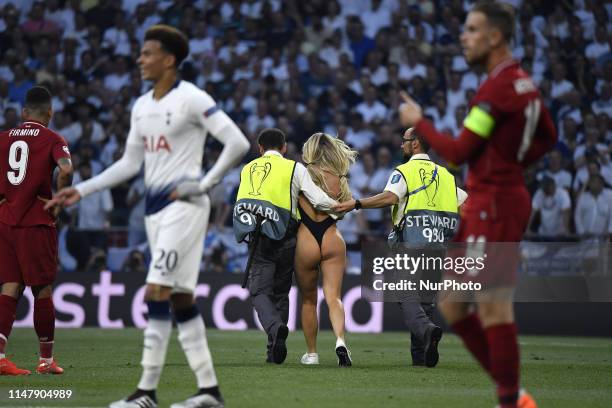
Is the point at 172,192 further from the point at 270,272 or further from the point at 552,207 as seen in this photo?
the point at 552,207

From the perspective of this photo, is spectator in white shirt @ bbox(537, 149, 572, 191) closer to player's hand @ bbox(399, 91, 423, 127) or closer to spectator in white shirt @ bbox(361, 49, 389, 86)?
spectator in white shirt @ bbox(361, 49, 389, 86)

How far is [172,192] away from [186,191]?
138mm

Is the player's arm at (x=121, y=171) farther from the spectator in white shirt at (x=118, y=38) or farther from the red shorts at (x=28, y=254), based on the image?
the spectator in white shirt at (x=118, y=38)

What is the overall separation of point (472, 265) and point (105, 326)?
14255mm

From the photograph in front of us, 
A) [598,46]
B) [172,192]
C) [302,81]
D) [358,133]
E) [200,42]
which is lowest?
[172,192]

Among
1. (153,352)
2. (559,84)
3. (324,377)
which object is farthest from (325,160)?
(559,84)

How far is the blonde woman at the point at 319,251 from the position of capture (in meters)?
12.4

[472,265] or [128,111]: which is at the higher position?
[128,111]

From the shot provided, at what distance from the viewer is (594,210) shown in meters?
19.1

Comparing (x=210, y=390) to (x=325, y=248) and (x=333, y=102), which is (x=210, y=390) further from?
(x=333, y=102)

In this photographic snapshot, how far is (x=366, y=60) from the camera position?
80.3ft

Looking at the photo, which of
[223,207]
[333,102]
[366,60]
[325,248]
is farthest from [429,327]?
[366,60]

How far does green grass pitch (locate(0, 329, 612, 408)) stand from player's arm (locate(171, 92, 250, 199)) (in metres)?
1.75

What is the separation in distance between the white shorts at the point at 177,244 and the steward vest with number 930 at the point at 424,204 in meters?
5.07
